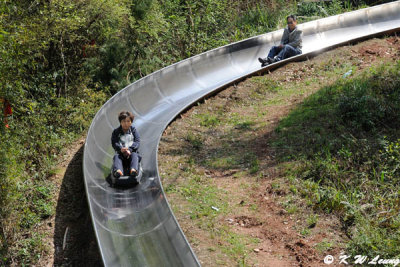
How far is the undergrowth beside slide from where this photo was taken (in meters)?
5.91

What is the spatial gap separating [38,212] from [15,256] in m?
0.94

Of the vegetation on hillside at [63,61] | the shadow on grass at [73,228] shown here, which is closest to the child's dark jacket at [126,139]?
the shadow on grass at [73,228]

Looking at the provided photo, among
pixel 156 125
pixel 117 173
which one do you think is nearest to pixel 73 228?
pixel 117 173

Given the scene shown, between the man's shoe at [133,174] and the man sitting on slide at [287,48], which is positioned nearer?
the man's shoe at [133,174]

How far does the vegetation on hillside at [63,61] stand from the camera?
728 cm

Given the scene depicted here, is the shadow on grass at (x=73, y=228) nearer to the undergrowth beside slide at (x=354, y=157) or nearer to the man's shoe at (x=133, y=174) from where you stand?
the man's shoe at (x=133, y=174)

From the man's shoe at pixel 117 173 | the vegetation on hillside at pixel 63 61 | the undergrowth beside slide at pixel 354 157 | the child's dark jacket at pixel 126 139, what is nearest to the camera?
the undergrowth beside slide at pixel 354 157

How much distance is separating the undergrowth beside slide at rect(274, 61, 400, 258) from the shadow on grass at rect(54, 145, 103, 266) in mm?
3399

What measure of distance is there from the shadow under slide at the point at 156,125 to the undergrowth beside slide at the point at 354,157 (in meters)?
2.22

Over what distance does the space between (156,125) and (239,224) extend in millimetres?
4234

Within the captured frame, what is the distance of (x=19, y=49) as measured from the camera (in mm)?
7918

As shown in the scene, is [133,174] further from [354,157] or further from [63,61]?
[63,61]

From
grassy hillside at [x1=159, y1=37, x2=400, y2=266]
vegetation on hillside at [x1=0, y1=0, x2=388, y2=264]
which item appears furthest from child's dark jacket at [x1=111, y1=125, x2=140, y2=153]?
vegetation on hillside at [x1=0, y1=0, x2=388, y2=264]

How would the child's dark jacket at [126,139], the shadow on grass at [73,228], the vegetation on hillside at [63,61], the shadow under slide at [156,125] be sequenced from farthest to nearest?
the child's dark jacket at [126,139]
the vegetation on hillside at [63,61]
the shadow on grass at [73,228]
the shadow under slide at [156,125]
